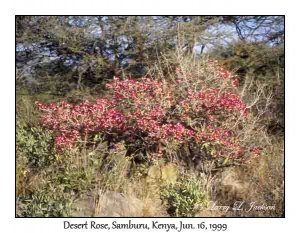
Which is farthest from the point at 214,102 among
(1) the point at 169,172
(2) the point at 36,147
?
(2) the point at 36,147

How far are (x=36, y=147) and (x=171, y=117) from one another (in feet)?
6.71

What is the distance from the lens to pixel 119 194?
554 centimetres

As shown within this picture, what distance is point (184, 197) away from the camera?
538cm

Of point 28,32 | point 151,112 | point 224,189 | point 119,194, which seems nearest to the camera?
point 119,194

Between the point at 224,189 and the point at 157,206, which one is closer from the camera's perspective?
the point at 157,206

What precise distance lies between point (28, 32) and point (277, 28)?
4.60 meters

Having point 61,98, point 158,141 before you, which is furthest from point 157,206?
point 61,98

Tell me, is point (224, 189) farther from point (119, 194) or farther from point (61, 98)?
point (61, 98)

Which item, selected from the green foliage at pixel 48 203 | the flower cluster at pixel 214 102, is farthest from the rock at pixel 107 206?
the flower cluster at pixel 214 102

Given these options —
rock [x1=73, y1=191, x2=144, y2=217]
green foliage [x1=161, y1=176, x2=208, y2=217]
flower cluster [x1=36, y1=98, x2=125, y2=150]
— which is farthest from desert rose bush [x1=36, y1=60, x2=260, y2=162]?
rock [x1=73, y1=191, x2=144, y2=217]

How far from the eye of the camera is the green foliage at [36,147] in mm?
6535

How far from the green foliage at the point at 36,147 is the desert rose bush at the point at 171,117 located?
0.30 meters

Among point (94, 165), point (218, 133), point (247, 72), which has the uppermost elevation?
point (247, 72)

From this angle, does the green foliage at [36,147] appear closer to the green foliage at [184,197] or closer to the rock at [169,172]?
the rock at [169,172]
